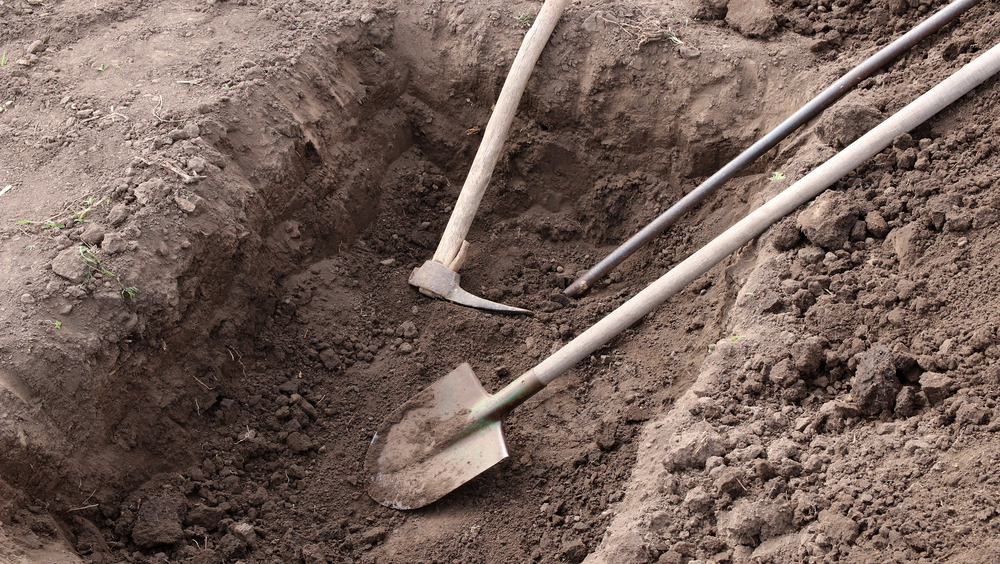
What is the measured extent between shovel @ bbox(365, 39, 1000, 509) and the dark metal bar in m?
0.46

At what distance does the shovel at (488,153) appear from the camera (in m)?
4.16

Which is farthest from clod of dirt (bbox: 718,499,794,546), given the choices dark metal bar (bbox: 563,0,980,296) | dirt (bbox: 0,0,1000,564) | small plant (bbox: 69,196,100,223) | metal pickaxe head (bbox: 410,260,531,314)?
small plant (bbox: 69,196,100,223)

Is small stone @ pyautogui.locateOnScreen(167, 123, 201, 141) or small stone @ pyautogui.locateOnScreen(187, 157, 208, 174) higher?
small stone @ pyautogui.locateOnScreen(167, 123, 201, 141)

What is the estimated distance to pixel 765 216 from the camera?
3264 mm

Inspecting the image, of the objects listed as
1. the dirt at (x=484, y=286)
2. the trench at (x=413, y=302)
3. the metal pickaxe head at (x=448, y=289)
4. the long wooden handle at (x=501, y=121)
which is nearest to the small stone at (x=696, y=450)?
the dirt at (x=484, y=286)

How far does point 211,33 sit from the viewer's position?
419cm

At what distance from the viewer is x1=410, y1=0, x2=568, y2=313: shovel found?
416 centimetres

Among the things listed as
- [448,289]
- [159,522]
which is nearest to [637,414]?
[448,289]

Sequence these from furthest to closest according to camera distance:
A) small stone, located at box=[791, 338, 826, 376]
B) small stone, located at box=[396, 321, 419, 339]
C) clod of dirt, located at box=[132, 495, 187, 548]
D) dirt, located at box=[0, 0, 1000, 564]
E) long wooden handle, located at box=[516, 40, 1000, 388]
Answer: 1. small stone, located at box=[396, 321, 419, 339]
2. long wooden handle, located at box=[516, 40, 1000, 388]
3. clod of dirt, located at box=[132, 495, 187, 548]
4. small stone, located at box=[791, 338, 826, 376]
5. dirt, located at box=[0, 0, 1000, 564]

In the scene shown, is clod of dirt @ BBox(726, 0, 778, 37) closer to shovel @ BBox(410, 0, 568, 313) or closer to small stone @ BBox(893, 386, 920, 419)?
shovel @ BBox(410, 0, 568, 313)

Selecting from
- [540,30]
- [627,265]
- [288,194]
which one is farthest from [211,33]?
[627,265]

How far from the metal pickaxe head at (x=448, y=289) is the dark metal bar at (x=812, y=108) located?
89 centimetres

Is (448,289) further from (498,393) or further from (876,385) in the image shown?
(876,385)

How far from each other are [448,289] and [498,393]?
0.85 m
